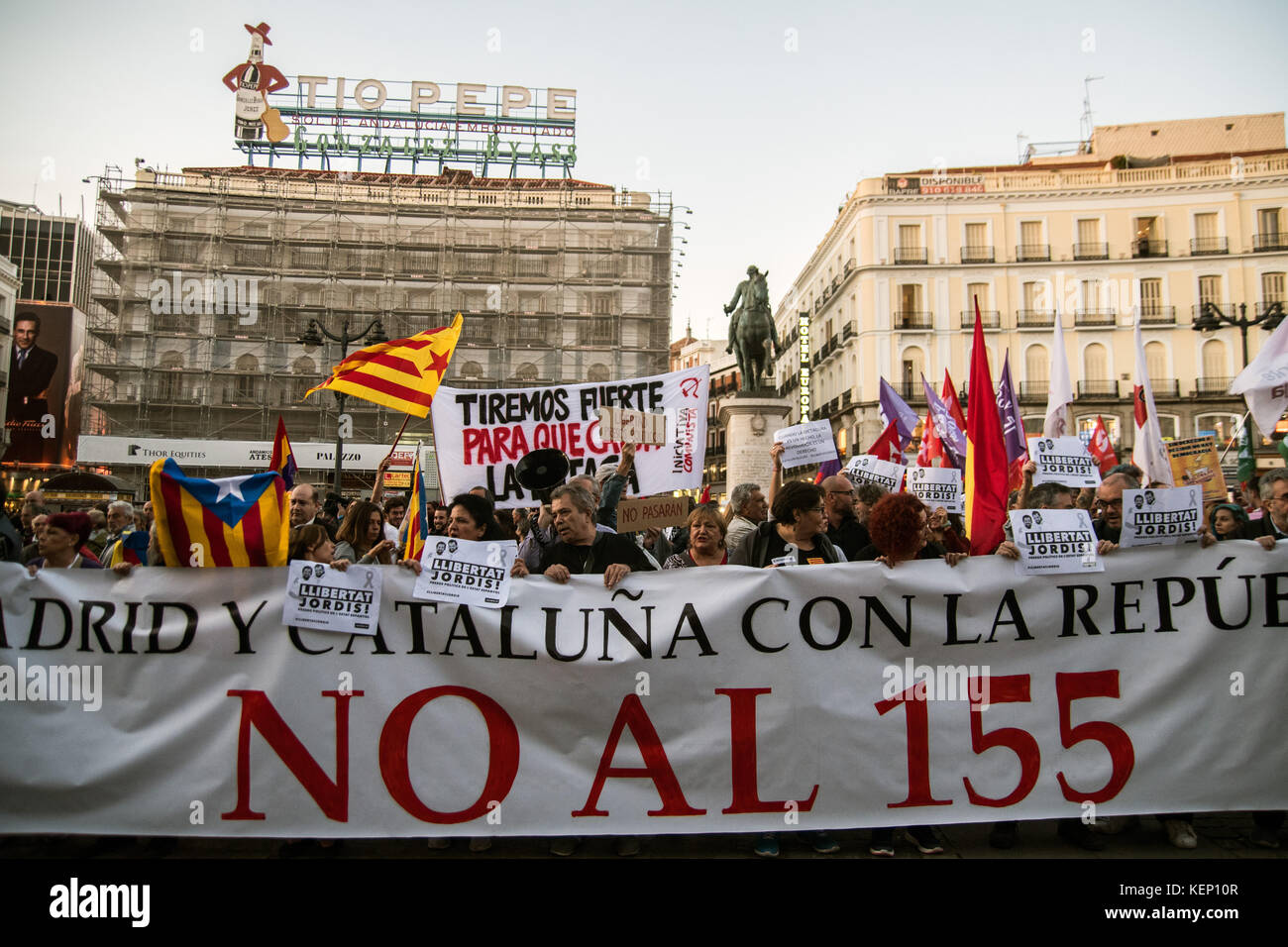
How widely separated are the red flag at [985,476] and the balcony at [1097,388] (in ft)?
120

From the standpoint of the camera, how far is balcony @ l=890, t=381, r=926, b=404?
37.7 meters

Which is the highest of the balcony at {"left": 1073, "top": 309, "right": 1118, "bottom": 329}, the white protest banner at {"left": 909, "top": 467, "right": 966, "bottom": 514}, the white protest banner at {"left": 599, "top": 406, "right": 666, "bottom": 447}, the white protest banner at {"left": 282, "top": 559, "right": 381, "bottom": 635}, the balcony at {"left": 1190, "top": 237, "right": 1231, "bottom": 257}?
the balcony at {"left": 1190, "top": 237, "right": 1231, "bottom": 257}

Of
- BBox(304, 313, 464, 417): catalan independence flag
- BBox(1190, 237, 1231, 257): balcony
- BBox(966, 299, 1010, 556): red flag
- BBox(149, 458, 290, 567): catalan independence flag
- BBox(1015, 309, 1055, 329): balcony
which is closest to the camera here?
BBox(149, 458, 290, 567): catalan independence flag

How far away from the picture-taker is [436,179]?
39719 mm

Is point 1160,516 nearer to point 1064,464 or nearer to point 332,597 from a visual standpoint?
point 1064,464

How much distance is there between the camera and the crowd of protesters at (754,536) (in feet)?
12.6

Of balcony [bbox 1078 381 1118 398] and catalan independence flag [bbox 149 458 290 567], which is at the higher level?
balcony [bbox 1078 381 1118 398]

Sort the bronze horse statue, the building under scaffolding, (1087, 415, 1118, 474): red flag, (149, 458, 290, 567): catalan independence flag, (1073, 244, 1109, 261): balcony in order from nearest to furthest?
(149, 458, 290, 567): catalan independence flag → (1087, 415, 1118, 474): red flag → the bronze horse statue → the building under scaffolding → (1073, 244, 1109, 261): balcony

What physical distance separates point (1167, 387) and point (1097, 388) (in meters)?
2.80

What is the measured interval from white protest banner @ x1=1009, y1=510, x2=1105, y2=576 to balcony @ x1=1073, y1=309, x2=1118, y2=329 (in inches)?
1494

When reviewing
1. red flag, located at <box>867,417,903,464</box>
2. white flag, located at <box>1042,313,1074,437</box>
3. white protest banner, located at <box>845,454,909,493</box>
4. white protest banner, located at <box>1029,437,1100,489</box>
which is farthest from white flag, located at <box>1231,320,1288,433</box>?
red flag, located at <box>867,417,903,464</box>

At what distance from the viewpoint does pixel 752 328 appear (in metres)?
20.2

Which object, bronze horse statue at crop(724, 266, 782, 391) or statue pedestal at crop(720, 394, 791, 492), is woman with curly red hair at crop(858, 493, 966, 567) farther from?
bronze horse statue at crop(724, 266, 782, 391)

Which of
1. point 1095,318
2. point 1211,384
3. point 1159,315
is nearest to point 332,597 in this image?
point 1095,318
